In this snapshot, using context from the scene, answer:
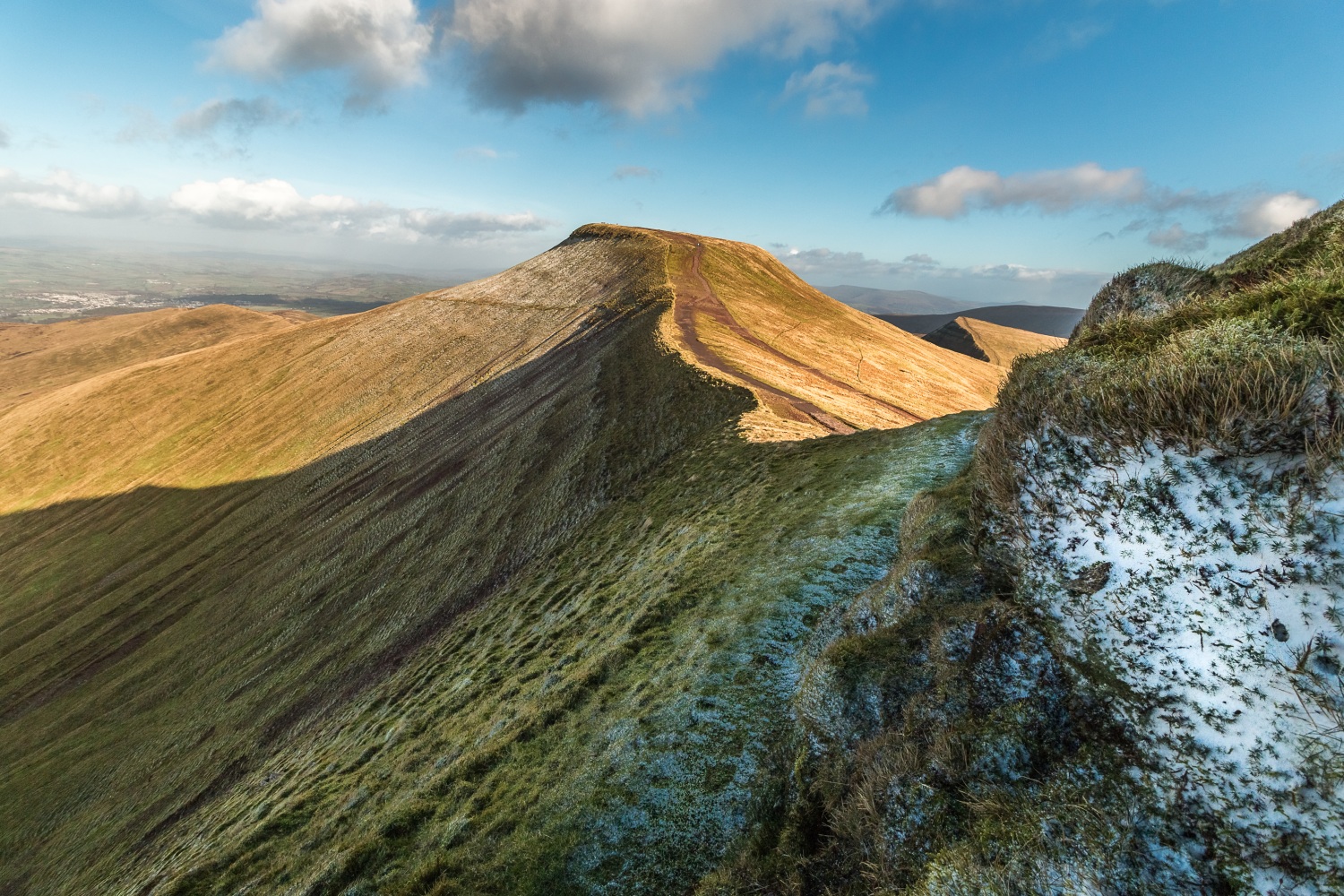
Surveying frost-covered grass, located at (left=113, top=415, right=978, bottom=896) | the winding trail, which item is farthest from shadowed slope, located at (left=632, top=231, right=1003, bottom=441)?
frost-covered grass, located at (left=113, top=415, right=978, bottom=896)

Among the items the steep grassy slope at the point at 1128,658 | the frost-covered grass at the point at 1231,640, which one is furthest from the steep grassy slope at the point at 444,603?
the frost-covered grass at the point at 1231,640

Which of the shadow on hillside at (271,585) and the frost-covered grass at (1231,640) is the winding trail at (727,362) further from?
the frost-covered grass at (1231,640)

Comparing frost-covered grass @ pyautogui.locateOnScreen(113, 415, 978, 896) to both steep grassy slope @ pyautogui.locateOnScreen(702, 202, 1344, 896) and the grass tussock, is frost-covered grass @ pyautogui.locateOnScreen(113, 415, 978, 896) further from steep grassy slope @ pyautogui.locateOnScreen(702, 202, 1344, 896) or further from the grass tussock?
the grass tussock

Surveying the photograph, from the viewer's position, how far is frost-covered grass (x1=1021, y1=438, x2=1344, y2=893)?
644 cm

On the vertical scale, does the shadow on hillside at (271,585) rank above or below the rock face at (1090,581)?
below

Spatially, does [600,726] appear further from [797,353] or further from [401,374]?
[401,374]

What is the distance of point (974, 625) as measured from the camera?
35.0ft

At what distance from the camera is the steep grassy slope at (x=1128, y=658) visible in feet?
22.3

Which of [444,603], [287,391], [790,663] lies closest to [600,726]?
[790,663]

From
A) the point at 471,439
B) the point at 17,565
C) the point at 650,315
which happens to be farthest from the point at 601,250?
the point at 17,565

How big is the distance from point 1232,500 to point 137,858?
146 ft

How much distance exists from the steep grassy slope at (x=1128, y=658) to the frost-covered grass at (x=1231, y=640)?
2 centimetres

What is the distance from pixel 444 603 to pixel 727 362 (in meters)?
36.5

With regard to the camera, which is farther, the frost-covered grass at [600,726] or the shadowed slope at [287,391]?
the shadowed slope at [287,391]
